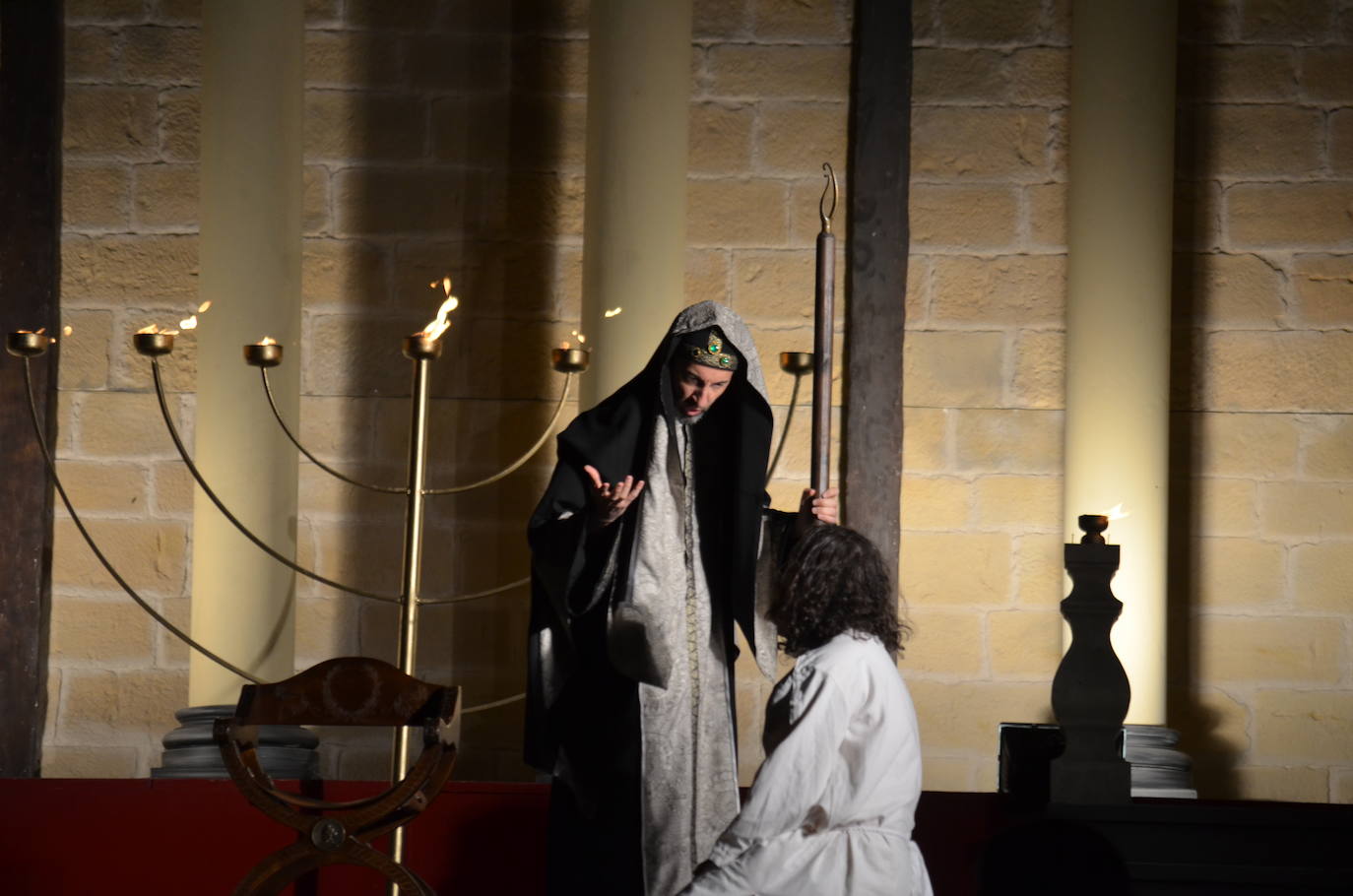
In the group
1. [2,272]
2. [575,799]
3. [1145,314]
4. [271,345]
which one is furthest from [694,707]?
[2,272]

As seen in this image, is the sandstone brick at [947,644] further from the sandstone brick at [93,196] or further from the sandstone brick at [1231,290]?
the sandstone brick at [93,196]

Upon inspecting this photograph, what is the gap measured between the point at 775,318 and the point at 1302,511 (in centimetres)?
172

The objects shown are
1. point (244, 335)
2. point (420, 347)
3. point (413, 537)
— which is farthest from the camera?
point (244, 335)

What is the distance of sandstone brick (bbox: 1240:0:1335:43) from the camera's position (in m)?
5.14

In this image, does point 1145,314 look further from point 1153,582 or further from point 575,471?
point 575,471

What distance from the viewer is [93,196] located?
513 centimetres

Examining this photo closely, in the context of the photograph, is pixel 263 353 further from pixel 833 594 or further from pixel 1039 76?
pixel 1039 76

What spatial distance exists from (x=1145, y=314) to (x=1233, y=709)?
1.25m

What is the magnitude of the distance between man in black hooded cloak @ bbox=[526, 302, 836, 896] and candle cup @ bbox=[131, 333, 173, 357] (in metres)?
1.17

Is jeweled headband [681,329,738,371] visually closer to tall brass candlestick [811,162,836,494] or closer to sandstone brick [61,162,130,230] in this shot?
tall brass candlestick [811,162,836,494]

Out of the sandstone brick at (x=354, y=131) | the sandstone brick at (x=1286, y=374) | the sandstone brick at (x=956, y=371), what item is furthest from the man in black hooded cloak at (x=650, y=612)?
the sandstone brick at (x=1286, y=374)

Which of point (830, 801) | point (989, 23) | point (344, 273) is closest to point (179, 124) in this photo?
point (344, 273)

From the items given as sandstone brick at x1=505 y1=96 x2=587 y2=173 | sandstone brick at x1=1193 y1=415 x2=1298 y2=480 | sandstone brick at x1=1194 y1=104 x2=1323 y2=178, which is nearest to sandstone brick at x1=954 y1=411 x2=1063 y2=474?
sandstone brick at x1=1193 y1=415 x2=1298 y2=480

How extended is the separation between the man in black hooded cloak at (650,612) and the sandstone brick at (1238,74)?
2464mm
